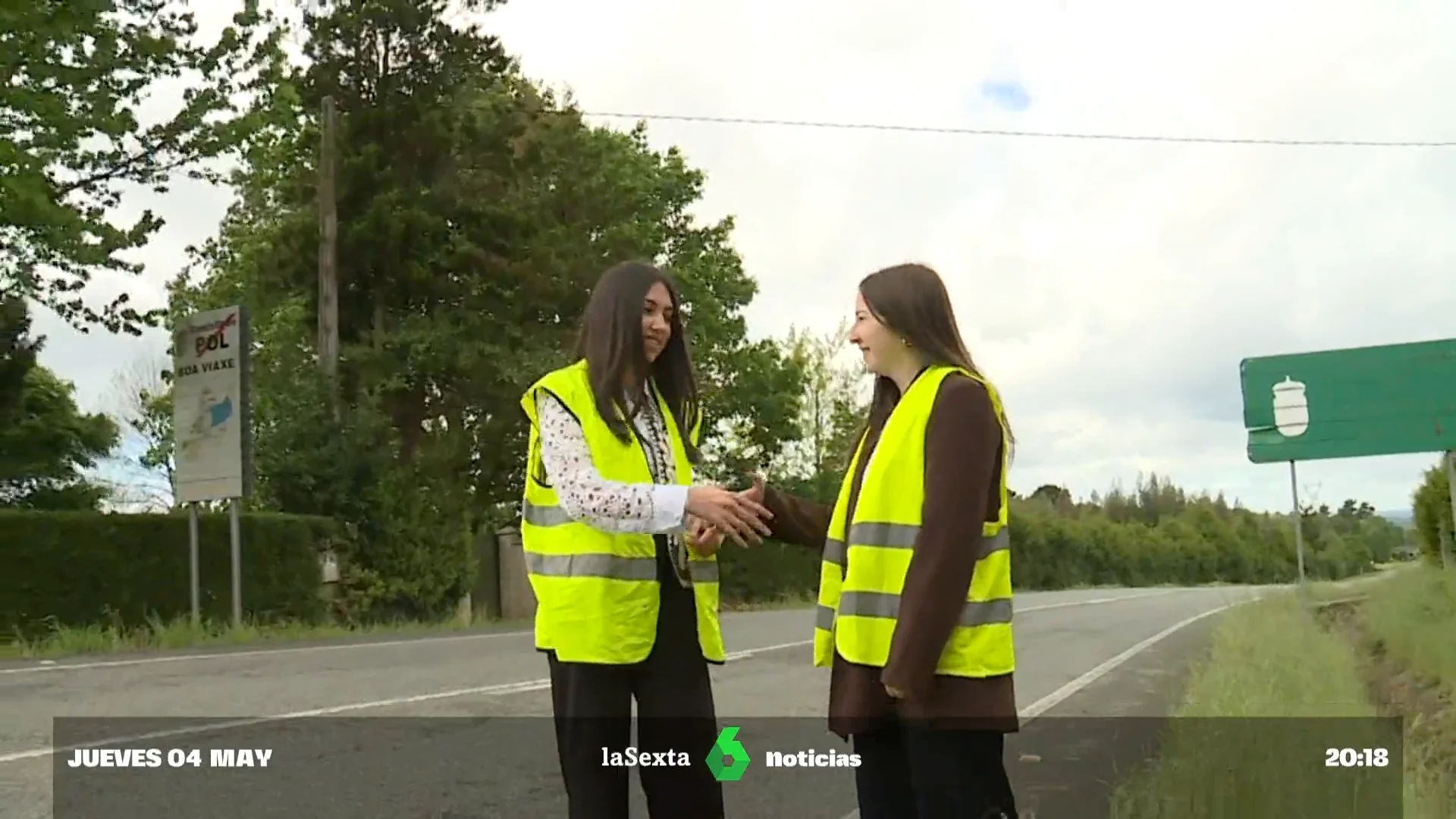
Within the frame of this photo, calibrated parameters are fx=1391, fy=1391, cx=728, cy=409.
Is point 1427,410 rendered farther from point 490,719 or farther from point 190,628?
point 190,628

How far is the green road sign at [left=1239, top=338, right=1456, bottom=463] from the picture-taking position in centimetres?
1512

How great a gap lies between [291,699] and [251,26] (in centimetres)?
1181

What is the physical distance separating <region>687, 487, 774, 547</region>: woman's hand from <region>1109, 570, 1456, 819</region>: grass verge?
7.78ft

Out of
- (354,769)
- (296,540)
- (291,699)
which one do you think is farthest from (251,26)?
(354,769)

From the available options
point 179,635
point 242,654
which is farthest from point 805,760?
point 179,635

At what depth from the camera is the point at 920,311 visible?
3008 millimetres

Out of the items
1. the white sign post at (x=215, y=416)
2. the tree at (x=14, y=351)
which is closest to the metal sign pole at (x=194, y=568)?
the white sign post at (x=215, y=416)

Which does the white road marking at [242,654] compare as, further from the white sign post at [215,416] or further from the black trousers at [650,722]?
the black trousers at [650,722]

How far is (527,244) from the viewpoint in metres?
26.9

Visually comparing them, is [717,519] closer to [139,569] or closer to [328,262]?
[139,569]

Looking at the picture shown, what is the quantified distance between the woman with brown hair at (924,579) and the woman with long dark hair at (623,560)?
314 millimetres

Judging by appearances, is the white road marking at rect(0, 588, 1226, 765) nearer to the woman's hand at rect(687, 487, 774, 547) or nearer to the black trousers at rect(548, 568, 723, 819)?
the black trousers at rect(548, 568, 723, 819)

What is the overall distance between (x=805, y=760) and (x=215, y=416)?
487 inches

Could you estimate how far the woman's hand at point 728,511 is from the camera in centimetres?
296
